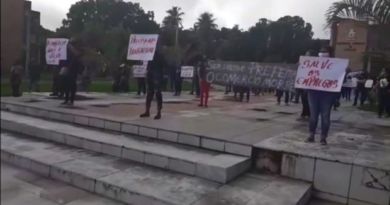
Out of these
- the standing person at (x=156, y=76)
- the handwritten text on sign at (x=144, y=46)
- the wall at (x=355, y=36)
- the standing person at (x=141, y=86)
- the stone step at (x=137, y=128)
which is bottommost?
the stone step at (x=137, y=128)

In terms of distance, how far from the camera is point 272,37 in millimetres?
17000

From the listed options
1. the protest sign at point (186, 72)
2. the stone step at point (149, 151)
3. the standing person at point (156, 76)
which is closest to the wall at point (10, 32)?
the stone step at point (149, 151)

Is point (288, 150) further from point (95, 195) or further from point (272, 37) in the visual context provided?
point (272, 37)

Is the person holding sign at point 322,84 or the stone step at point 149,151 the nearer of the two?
the stone step at point 149,151

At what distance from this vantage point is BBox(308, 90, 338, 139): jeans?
5113 millimetres

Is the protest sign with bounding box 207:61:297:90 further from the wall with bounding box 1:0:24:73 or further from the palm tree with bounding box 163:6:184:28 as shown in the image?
the wall with bounding box 1:0:24:73

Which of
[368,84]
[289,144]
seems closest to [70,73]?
[289,144]

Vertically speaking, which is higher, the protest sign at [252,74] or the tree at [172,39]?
the tree at [172,39]

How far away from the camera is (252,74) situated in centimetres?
964

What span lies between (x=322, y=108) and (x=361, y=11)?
4.60m

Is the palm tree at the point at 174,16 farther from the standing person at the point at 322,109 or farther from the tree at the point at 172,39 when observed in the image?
the standing person at the point at 322,109

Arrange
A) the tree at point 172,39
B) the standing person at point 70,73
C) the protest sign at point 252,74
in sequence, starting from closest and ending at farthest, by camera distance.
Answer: the standing person at point 70,73, the tree at point 172,39, the protest sign at point 252,74

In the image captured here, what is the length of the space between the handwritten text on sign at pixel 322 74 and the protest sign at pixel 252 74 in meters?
3.49

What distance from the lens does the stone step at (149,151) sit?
4.22 m
